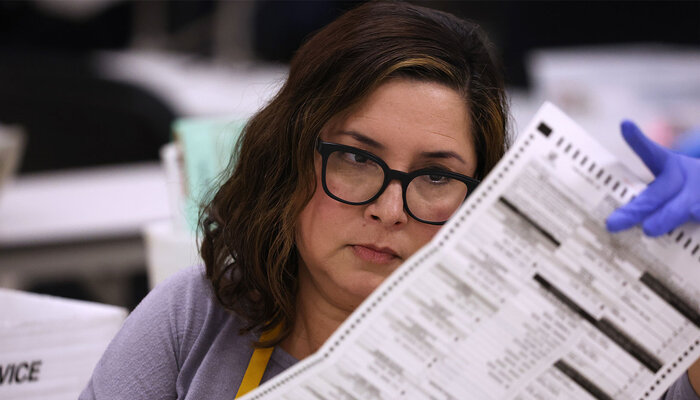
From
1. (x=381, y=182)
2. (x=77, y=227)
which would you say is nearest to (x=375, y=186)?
(x=381, y=182)

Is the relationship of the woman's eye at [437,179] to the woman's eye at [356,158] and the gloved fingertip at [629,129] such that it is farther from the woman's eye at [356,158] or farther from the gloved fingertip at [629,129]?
the gloved fingertip at [629,129]

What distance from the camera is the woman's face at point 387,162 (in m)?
1.11

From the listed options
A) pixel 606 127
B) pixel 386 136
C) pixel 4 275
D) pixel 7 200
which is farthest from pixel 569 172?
pixel 606 127

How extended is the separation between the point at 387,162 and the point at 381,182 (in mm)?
32

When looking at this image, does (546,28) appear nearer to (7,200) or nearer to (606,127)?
(606,127)

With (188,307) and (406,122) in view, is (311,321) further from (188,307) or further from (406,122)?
(406,122)

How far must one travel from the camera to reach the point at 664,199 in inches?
36.0

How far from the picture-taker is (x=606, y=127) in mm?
3758

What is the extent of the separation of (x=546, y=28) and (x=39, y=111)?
334 cm

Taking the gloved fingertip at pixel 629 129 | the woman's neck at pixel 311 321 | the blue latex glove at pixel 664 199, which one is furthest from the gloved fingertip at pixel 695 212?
the woman's neck at pixel 311 321

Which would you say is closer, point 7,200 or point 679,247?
point 679,247

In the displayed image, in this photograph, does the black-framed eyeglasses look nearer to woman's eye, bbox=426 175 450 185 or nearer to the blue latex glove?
woman's eye, bbox=426 175 450 185

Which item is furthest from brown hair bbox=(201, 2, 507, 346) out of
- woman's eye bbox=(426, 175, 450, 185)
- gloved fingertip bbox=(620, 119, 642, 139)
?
gloved fingertip bbox=(620, 119, 642, 139)

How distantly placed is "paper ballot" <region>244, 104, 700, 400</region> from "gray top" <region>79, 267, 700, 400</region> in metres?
0.26
